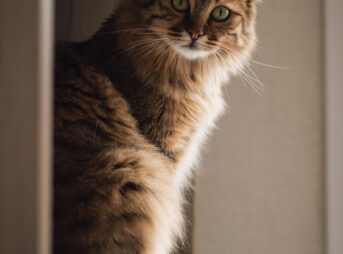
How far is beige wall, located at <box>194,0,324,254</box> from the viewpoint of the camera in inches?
53.4

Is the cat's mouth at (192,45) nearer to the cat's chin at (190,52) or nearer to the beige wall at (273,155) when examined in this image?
the cat's chin at (190,52)

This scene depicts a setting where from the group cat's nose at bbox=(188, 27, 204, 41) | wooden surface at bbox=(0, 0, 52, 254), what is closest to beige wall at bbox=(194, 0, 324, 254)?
cat's nose at bbox=(188, 27, 204, 41)

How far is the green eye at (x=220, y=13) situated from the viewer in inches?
40.1

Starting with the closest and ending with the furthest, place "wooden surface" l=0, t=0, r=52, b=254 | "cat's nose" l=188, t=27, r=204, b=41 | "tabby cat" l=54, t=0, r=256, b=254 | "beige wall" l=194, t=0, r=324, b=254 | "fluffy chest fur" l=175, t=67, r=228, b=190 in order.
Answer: "wooden surface" l=0, t=0, r=52, b=254 < "tabby cat" l=54, t=0, r=256, b=254 < "cat's nose" l=188, t=27, r=204, b=41 < "fluffy chest fur" l=175, t=67, r=228, b=190 < "beige wall" l=194, t=0, r=324, b=254

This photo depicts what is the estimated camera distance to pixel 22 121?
46 centimetres

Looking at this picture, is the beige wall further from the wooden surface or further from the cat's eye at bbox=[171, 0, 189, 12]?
the wooden surface

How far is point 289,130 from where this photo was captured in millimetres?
1400

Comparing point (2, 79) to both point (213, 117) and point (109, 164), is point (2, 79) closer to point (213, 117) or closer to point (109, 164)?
point (109, 164)
